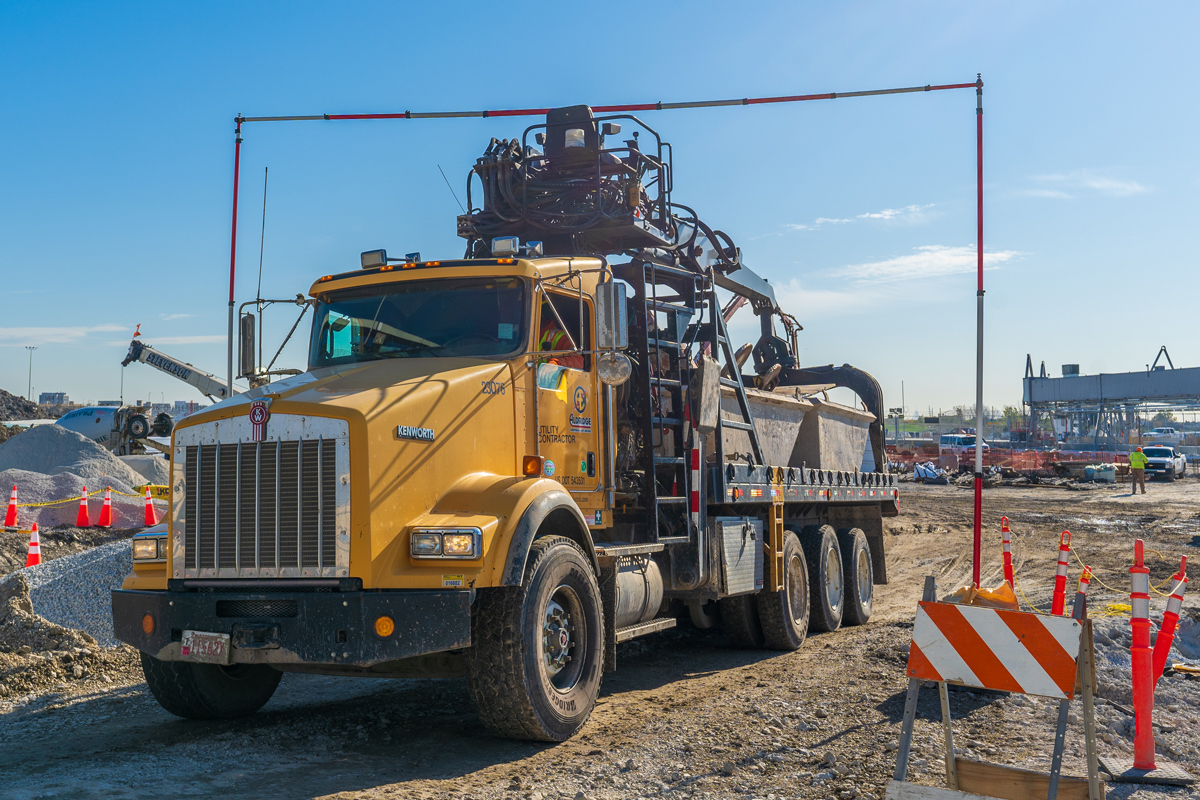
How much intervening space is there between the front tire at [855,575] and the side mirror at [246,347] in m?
7.19

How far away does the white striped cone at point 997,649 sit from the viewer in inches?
185

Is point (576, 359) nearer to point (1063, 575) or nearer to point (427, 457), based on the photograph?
point (427, 457)

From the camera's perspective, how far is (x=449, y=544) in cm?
562

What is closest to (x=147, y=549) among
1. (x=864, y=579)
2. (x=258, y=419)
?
(x=258, y=419)

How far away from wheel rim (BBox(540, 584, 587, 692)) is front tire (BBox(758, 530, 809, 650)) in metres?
3.63

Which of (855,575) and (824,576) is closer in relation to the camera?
(824,576)

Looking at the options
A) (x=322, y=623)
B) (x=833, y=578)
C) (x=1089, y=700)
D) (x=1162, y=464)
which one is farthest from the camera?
(x=1162, y=464)

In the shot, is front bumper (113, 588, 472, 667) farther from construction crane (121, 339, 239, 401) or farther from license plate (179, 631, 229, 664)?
construction crane (121, 339, 239, 401)

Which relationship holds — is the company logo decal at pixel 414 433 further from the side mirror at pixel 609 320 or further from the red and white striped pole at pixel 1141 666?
the red and white striped pole at pixel 1141 666

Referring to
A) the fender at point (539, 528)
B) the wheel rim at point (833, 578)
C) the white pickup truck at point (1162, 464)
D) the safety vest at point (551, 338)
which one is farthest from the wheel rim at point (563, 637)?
the white pickup truck at point (1162, 464)

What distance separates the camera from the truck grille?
559cm

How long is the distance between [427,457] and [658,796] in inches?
90.3

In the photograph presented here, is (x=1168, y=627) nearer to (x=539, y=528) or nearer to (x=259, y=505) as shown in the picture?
(x=539, y=528)

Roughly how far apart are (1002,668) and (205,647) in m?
4.20
